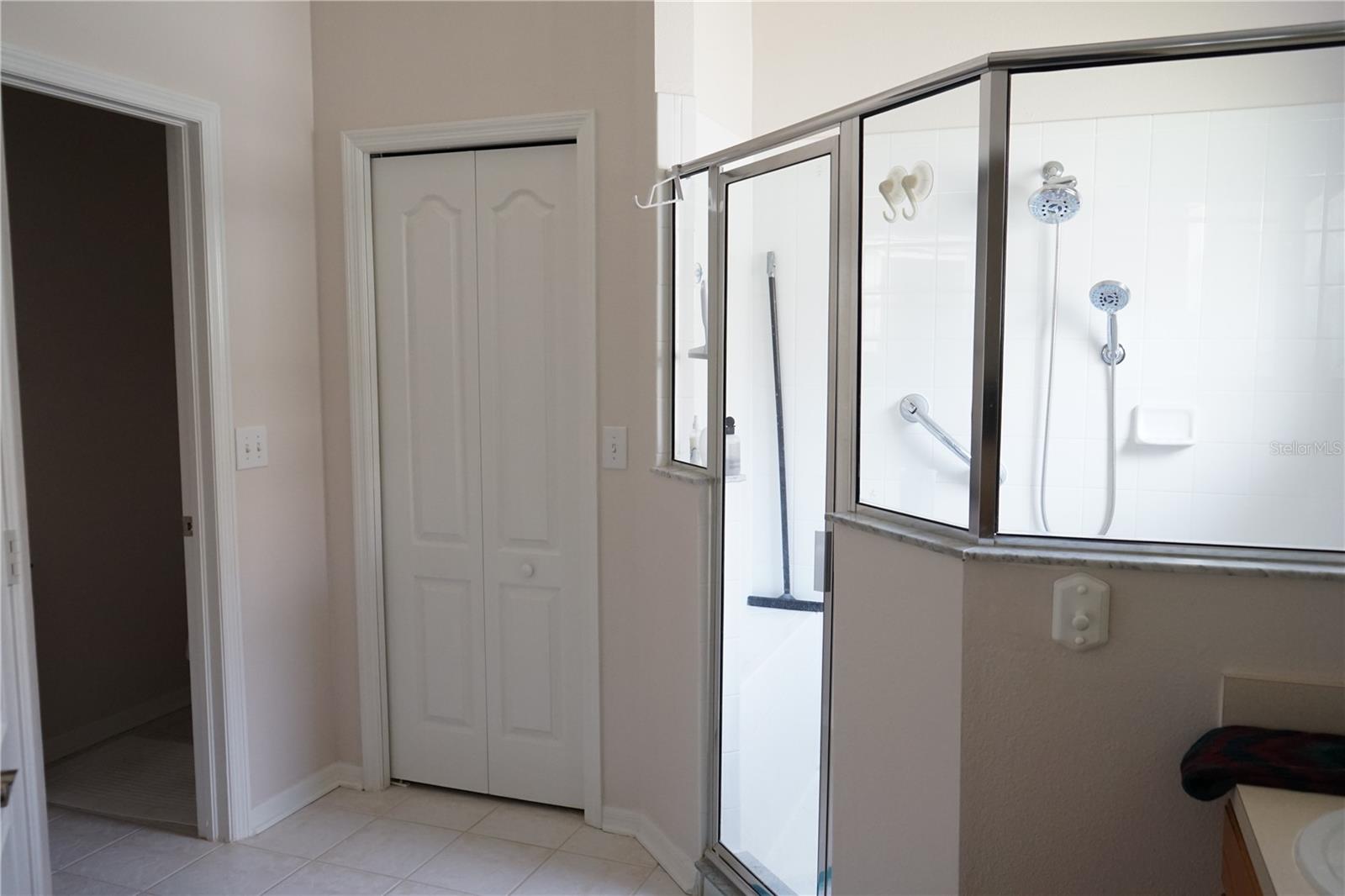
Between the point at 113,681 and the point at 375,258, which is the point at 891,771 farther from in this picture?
the point at 113,681

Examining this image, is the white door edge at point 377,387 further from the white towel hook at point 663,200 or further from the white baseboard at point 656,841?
the white towel hook at point 663,200

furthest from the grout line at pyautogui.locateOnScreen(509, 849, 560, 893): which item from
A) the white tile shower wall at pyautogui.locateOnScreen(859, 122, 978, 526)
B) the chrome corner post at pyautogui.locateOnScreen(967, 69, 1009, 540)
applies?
the chrome corner post at pyautogui.locateOnScreen(967, 69, 1009, 540)

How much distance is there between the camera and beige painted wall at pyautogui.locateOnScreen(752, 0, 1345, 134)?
9.57 feet

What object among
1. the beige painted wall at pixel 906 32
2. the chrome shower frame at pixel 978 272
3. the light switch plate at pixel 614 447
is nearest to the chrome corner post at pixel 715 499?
the chrome shower frame at pixel 978 272

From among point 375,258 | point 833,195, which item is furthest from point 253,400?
point 833,195

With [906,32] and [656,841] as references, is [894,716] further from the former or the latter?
[906,32]

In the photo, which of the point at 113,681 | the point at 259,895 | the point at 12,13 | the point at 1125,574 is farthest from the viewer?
the point at 113,681

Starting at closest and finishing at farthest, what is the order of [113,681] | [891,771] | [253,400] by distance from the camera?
1. [891,771]
2. [253,400]
3. [113,681]

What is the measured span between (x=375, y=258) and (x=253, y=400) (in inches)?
21.9

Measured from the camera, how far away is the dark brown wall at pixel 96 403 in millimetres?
3189

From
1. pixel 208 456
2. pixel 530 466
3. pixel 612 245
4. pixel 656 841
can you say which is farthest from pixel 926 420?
pixel 208 456

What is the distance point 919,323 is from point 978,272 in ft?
0.54

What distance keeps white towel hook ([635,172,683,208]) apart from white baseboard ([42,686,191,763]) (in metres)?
2.53

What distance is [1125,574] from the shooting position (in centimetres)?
153
